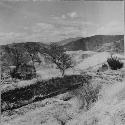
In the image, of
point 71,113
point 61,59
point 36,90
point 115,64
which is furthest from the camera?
point 61,59

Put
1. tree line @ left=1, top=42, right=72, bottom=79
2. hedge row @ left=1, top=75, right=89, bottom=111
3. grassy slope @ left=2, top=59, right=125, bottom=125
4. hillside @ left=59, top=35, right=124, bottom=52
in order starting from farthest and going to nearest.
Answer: hillside @ left=59, top=35, right=124, bottom=52 < tree line @ left=1, top=42, right=72, bottom=79 < hedge row @ left=1, top=75, right=89, bottom=111 < grassy slope @ left=2, top=59, right=125, bottom=125

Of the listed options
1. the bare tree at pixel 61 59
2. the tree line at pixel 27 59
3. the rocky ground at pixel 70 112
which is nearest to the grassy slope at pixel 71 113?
the rocky ground at pixel 70 112

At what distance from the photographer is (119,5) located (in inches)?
920

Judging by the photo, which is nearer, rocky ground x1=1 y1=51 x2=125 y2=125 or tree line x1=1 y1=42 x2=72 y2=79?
rocky ground x1=1 y1=51 x2=125 y2=125

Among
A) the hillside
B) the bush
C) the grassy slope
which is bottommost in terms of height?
the grassy slope

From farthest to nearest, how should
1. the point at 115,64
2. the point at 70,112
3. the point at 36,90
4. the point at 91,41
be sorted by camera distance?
the point at 91,41
the point at 115,64
the point at 36,90
the point at 70,112

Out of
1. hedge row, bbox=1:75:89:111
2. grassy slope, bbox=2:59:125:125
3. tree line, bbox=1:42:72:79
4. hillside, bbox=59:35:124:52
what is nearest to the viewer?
grassy slope, bbox=2:59:125:125

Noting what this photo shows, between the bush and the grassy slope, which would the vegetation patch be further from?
the grassy slope

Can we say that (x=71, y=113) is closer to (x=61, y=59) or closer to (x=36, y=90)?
(x=36, y=90)

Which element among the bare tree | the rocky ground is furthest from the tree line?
the rocky ground

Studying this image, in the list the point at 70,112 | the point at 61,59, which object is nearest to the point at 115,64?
the point at 61,59

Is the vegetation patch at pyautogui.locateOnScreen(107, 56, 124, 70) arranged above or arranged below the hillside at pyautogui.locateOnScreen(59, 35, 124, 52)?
below

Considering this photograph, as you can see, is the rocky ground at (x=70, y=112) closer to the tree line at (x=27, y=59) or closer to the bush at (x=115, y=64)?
the tree line at (x=27, y=59)

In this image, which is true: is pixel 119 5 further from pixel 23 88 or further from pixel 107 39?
pixel 107 39
